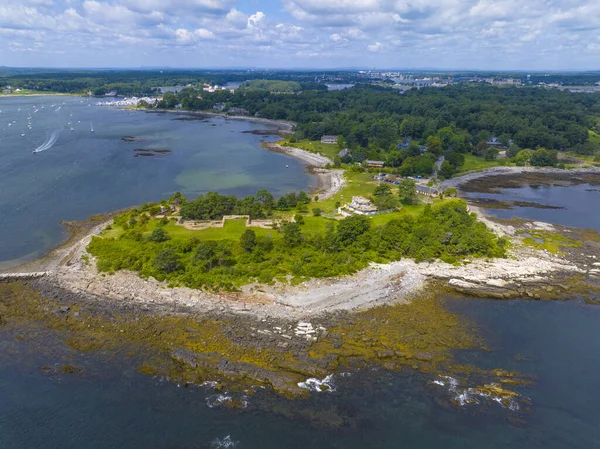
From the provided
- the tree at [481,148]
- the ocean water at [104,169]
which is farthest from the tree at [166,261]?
the tree at [481,148]

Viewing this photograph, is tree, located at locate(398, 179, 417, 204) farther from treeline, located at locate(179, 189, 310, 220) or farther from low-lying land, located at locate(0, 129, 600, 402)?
treeline, located at locate(179, 189, 310, 220)

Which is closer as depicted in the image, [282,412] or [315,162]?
[282,412]

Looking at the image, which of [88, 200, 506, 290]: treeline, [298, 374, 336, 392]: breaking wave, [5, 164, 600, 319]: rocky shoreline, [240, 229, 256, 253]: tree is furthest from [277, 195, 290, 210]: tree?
[298, 374, 336, 392]: breaking wave

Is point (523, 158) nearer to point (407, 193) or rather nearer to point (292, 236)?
point (407, 193)

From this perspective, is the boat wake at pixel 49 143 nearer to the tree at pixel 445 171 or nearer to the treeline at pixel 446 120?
the treeline at pixel 446 120

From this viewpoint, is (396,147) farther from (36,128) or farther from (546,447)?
(36,128)

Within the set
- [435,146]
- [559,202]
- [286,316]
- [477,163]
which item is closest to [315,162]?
[435,146]
